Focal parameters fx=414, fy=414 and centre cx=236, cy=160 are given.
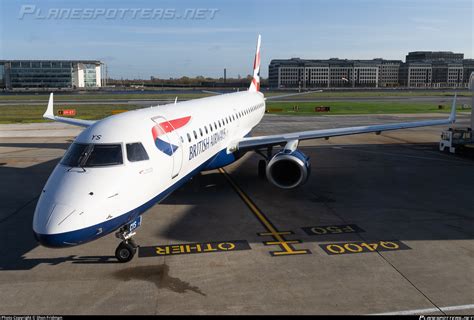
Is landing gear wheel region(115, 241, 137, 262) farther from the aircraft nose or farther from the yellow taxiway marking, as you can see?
the yellow taxiway marking

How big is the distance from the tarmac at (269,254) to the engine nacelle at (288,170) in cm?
88

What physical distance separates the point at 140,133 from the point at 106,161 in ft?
4.88

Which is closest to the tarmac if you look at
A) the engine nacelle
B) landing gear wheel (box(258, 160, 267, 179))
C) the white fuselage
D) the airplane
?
the engine nacelle

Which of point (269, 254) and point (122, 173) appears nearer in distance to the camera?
point (122, 173)

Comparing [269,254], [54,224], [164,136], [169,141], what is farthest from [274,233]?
[54,224]

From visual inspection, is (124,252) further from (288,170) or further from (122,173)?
(288,170)

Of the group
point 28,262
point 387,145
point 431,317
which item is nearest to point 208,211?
point 28,262

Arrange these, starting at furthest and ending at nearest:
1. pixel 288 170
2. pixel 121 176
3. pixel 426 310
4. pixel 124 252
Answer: pixel 288 170 < pixel 124 252 < pixel 121 176 < pixel 426 310

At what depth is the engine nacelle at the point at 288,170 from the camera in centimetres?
1644

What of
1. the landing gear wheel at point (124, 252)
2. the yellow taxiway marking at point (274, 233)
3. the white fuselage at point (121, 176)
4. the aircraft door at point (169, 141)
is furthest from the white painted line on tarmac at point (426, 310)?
the aircraft door at point (169, 141)

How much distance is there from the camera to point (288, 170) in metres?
17.0

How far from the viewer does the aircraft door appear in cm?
1212

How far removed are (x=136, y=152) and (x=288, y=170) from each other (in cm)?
773

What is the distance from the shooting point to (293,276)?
10227mm
